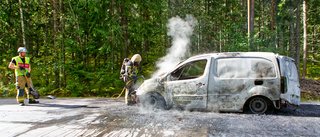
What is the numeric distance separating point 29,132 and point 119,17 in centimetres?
1075

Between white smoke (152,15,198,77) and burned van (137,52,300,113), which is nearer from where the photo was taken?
burned van (137,52,300,113)

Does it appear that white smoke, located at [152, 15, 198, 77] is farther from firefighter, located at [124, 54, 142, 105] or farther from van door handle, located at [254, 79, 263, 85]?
van door handle, located at [254, 79, 263, 85]

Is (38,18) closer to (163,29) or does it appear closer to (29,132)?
(163,29)

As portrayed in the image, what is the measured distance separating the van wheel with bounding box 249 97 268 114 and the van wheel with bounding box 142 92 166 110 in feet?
7.83

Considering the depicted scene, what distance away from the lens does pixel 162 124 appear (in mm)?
4051

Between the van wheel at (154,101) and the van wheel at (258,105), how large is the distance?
7.83 ft

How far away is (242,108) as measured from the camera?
4801 mm

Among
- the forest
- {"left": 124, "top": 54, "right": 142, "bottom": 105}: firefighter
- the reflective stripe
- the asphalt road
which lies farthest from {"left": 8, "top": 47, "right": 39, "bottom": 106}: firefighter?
the forest

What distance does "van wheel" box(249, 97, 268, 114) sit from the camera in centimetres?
479

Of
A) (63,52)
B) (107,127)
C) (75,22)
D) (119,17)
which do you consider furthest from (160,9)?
(107,127)

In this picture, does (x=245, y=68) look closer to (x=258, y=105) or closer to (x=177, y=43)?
(x=258, y=105)

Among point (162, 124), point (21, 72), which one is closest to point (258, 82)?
point (162, 124)

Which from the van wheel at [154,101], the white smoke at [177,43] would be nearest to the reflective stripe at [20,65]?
the van wheel at [154,101]

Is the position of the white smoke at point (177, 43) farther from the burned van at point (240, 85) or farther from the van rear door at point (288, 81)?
the van rear door at point (288, 81)
